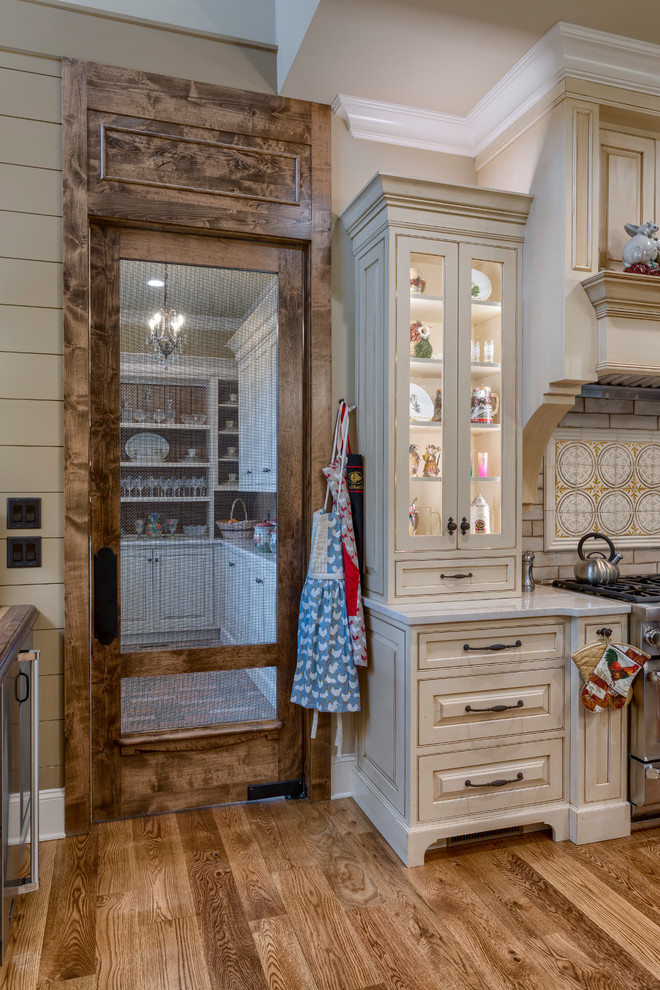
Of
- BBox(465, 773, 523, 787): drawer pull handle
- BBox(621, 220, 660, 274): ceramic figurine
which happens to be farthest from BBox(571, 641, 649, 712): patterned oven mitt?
BBox(621, 220, 660, 274): ceramic figurine

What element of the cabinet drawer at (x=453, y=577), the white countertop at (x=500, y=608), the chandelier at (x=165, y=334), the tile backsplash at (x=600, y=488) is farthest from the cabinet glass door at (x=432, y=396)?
the chandelier at (x=165, y=334)

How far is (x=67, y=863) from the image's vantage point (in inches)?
91.4

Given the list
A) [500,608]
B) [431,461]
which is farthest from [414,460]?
[500,608]

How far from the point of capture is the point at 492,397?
268 centimetres

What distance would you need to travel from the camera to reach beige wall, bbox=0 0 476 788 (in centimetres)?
243

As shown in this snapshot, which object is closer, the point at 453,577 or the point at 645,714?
the point at 645,714

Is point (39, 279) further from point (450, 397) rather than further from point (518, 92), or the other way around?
point (518, 92)

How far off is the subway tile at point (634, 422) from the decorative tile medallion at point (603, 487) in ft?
0.08

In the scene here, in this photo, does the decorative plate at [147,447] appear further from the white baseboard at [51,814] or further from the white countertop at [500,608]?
the white baseboard at [51,814]

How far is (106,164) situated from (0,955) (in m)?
2.50

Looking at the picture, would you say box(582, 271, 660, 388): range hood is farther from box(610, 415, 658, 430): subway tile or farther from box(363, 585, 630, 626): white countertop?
box(363, 585, 630, 626): white countertop

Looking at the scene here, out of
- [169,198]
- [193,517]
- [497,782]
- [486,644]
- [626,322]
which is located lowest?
[497,782]

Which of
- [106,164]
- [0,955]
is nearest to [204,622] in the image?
[0,955]

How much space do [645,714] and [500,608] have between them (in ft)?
2.19
